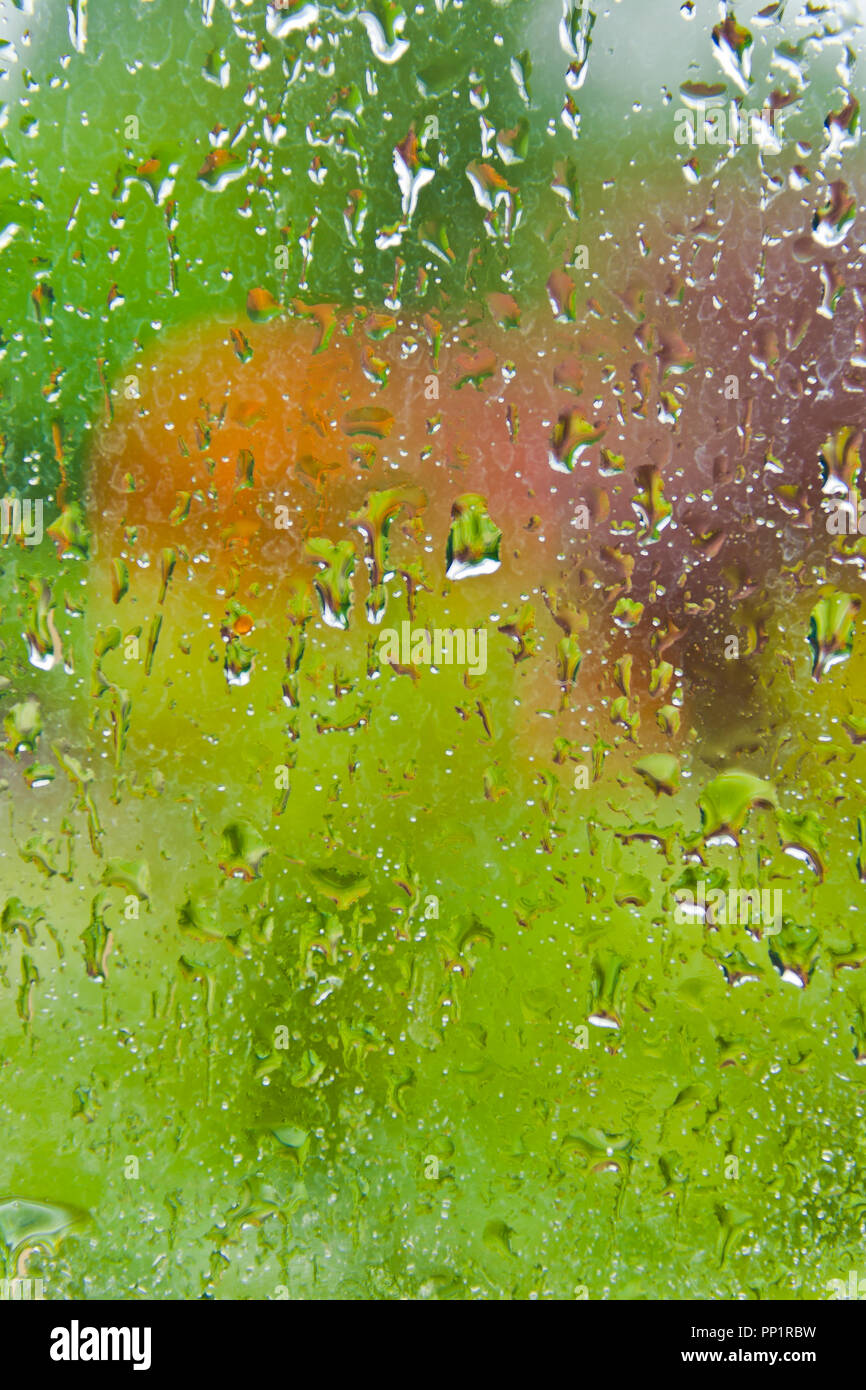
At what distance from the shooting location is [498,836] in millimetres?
652

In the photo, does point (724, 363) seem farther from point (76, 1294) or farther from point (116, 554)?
point (76, 1294)

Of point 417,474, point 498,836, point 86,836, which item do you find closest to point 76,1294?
point 86,836

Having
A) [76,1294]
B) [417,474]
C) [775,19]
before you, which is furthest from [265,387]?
[76,1294]

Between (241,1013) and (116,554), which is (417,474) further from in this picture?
(241,1013)

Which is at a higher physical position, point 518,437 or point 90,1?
point 90,1

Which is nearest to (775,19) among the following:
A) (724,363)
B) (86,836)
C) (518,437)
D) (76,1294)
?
(724,363)

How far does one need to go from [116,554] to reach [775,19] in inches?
25.8

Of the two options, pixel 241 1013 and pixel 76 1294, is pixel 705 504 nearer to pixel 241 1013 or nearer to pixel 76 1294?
pixel 241 1013

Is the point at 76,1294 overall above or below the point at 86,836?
below

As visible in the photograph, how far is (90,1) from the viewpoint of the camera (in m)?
0.62
